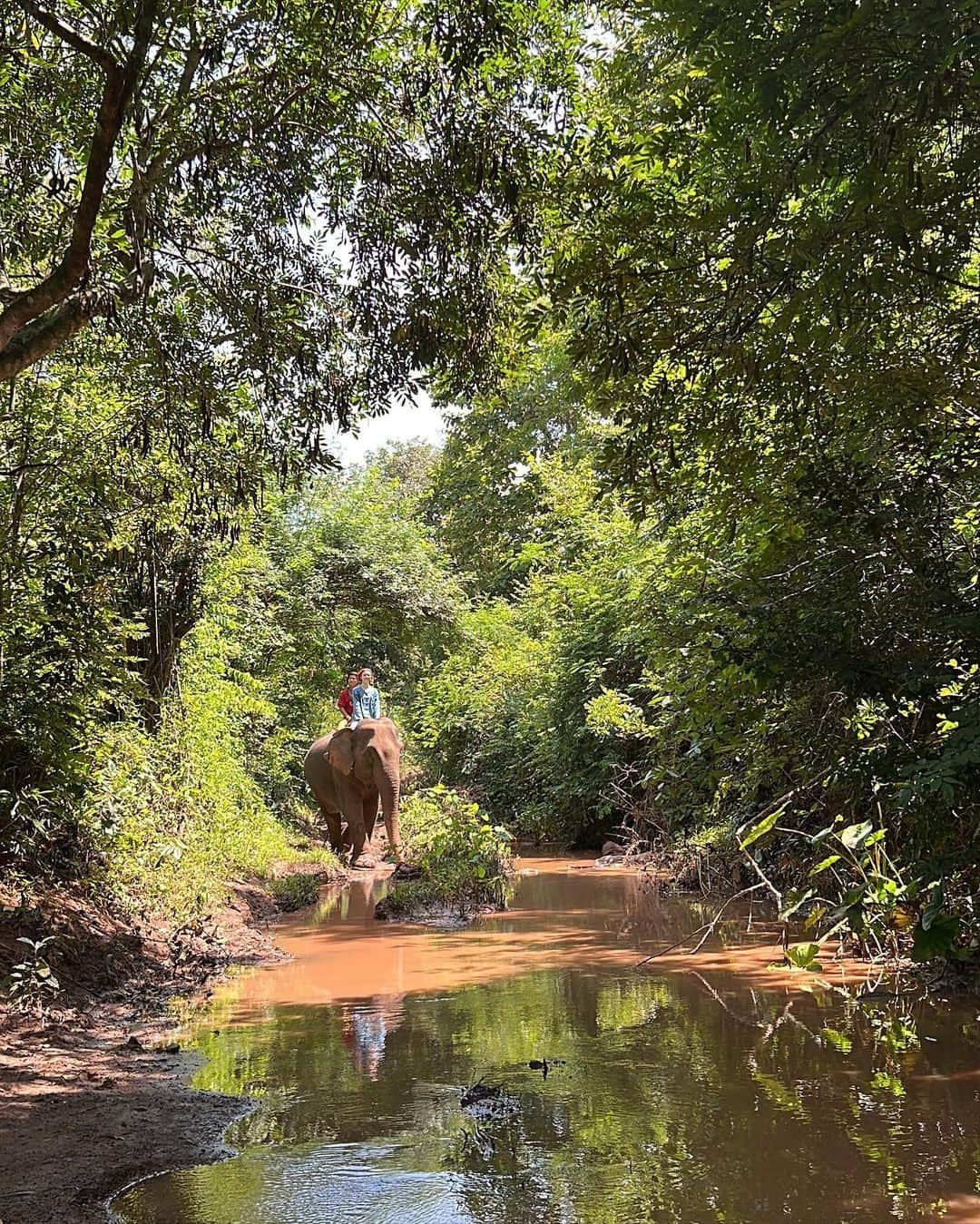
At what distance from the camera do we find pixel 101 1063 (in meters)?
6.20

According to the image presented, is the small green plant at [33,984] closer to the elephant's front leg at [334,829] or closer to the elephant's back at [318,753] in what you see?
the elephant's back at [318,753]

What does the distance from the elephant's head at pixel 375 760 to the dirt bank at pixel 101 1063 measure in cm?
649

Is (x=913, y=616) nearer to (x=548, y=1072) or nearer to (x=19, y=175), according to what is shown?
(x=548, y=1072)

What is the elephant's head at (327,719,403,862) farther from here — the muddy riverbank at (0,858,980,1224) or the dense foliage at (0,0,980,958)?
the muddy riverbank at (0,858,980,1224)

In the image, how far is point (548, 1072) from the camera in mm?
5812

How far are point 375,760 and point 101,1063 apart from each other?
1094 centimetres

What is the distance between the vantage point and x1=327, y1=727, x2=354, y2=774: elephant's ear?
17.5 m

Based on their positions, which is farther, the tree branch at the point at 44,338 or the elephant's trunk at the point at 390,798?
the elephant's trunk at the point at 390,798

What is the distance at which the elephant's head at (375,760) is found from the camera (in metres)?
17.0

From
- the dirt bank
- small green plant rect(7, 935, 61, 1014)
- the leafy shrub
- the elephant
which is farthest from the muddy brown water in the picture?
the elephant

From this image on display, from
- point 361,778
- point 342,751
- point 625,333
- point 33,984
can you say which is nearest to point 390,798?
point 361,778

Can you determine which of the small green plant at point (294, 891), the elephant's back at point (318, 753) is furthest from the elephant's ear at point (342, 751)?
the small green plant at point (294, 891)

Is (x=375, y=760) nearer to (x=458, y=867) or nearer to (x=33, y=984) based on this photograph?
(x=458, y=867)

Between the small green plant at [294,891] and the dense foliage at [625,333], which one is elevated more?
the dense foliage at [625,333]
